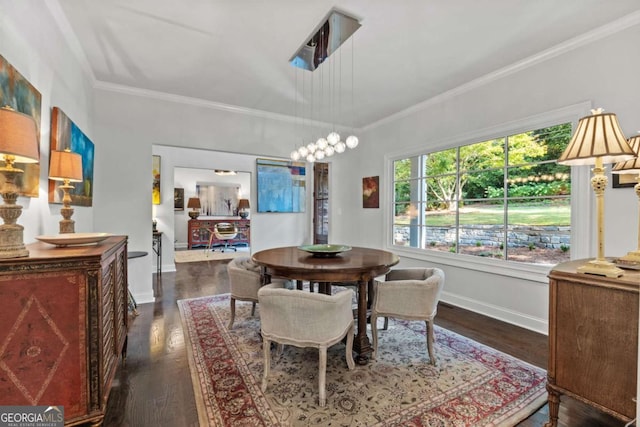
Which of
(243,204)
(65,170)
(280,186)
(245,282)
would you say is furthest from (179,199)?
(65,170)

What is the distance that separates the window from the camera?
293 cm

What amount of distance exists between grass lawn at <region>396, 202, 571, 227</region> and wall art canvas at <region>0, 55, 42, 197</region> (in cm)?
419

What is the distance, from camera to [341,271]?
84.2 inches

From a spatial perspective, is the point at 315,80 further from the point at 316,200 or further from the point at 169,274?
the point at 169,274

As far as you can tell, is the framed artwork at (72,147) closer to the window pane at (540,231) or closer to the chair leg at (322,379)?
the chair leg at (322,379)

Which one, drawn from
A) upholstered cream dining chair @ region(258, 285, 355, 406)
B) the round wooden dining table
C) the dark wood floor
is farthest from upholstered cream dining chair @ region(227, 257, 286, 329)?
upholstered cream dining chair @ region(258, 285, 355, 406)

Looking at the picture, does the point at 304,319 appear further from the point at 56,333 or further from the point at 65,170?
the point at 65,170

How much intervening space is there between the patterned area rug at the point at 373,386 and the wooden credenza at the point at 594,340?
1.35 feet

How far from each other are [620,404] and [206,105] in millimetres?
4850

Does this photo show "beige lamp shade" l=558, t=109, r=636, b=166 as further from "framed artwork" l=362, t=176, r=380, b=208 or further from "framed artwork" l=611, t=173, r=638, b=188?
"framed artwork" l=362, t=176, r=380, b=208

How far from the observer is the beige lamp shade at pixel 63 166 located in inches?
75.8

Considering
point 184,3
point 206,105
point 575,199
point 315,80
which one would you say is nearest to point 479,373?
point 575,199

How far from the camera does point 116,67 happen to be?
10.2 feet

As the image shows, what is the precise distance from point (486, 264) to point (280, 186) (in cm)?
439
